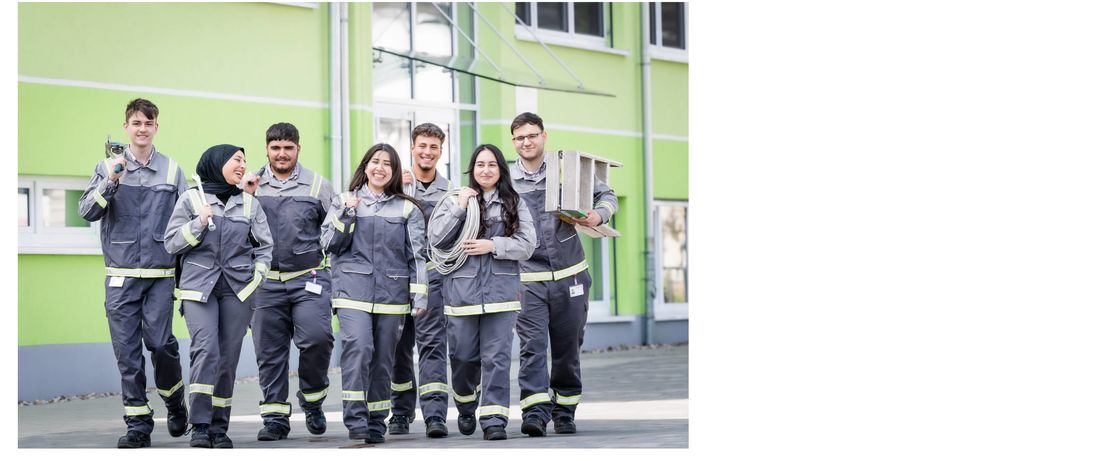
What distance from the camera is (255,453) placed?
26.7 ft

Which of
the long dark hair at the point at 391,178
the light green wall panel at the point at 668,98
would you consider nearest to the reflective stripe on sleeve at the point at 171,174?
the long dark hair at the point at 391,178

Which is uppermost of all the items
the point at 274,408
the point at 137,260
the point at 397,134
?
the point at 397,134

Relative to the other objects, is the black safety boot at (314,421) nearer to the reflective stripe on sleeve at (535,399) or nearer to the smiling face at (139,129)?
the reflective stripe on sleeve at (535,399)

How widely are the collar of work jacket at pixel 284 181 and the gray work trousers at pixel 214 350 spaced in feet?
2.62

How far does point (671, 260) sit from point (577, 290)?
432 inches

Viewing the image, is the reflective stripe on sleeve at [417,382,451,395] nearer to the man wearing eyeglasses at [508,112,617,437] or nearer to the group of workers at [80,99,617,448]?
the group of workers at [80,99,617,448]

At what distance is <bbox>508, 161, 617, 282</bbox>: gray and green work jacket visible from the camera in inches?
359

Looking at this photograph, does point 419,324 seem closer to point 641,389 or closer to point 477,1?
point 641,389

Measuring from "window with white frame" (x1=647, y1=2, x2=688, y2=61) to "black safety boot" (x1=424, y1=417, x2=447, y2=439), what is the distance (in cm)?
1070

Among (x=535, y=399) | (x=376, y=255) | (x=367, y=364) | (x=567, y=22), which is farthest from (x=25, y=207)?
(x=567, y=22)

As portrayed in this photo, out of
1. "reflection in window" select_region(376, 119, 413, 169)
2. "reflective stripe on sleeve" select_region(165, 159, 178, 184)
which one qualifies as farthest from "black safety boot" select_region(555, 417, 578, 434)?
"reflection in window" select_region(376, 119, 413, 169)

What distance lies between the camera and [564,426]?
9.19 metres

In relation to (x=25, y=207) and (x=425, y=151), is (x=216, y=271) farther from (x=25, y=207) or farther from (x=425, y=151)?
(x=25, y=207)
